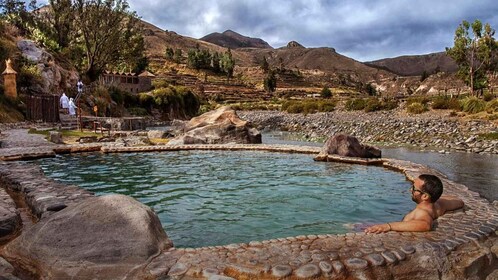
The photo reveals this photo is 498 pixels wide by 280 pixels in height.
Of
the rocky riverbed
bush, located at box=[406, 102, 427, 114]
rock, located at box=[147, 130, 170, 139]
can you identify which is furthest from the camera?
bush, located at box=[406, 102, 427, 114]

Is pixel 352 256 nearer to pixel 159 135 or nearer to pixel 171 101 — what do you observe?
pixel 159 135

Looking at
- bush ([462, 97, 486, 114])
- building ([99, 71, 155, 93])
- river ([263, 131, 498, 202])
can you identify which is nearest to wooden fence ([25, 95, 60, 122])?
river ([263, 131, 498, 202])

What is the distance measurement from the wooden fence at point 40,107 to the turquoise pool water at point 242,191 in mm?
15736

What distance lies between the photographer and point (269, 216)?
6.46 metres

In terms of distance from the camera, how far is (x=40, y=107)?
2670 cm

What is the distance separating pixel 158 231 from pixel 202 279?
1.03 m

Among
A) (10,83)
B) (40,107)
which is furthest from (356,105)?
(10,83)

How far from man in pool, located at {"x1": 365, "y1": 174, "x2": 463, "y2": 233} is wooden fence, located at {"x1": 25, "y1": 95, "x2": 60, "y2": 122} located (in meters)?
26.5

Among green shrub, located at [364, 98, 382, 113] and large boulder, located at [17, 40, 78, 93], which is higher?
large boulder, located at [17, 40, 78, 93]

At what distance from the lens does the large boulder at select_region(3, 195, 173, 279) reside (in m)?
3.82

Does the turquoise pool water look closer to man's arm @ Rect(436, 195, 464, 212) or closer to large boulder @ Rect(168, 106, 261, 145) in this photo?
man's arm @ Rect(436, 195, 464, 212)

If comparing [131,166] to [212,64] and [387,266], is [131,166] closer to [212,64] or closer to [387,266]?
[387,266]

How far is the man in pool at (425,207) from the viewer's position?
475 centimetres

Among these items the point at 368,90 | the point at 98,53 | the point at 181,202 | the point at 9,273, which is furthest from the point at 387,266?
the point at 368,90
